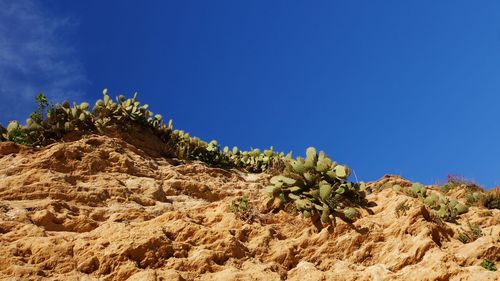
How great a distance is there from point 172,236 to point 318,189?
377 centimetres

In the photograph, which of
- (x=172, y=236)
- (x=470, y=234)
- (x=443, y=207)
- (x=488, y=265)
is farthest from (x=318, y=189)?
(x=488, y=265)

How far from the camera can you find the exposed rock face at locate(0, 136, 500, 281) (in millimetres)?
9016

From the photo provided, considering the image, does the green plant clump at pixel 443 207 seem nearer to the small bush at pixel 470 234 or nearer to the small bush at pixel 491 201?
the small bush at pixel 470 234

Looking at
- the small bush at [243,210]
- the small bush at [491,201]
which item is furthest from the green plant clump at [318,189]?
the small bush at [491,201]

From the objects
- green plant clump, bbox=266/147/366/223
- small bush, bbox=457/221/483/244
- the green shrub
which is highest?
green plant clump, bbox=266/147/366/223

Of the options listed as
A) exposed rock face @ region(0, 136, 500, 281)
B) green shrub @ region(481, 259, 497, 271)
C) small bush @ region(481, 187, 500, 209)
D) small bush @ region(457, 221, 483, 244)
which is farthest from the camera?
small bush @ region(481, 187, 500, 209)

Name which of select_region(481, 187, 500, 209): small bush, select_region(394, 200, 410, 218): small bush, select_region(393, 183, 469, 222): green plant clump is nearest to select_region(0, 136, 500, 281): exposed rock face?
select_region(394, 200, 410, 218): small bush

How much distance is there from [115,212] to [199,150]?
259 inches

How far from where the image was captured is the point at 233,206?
11.2 m

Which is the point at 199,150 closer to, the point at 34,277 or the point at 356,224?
the point at 356,224

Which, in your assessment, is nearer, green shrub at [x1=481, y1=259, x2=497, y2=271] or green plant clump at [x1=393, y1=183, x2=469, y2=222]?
green shrub at [x1=481, y1=259, x2=497, y2=271]

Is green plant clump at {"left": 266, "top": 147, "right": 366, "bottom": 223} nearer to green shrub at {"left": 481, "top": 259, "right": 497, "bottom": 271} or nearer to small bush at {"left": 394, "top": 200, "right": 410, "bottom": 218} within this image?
small bush at {"left": 394, "top": 200, "right": 410, "bottom": 218}

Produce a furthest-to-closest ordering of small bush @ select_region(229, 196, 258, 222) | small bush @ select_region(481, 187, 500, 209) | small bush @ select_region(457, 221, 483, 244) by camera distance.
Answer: small bush @ select_region(481, 187, 500, 209) → small bush @ select_region(457, 221, 483, 244) → small bush @ select_region(229, 196, 258, 222)

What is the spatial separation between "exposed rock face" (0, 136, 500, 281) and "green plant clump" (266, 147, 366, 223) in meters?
0.34
